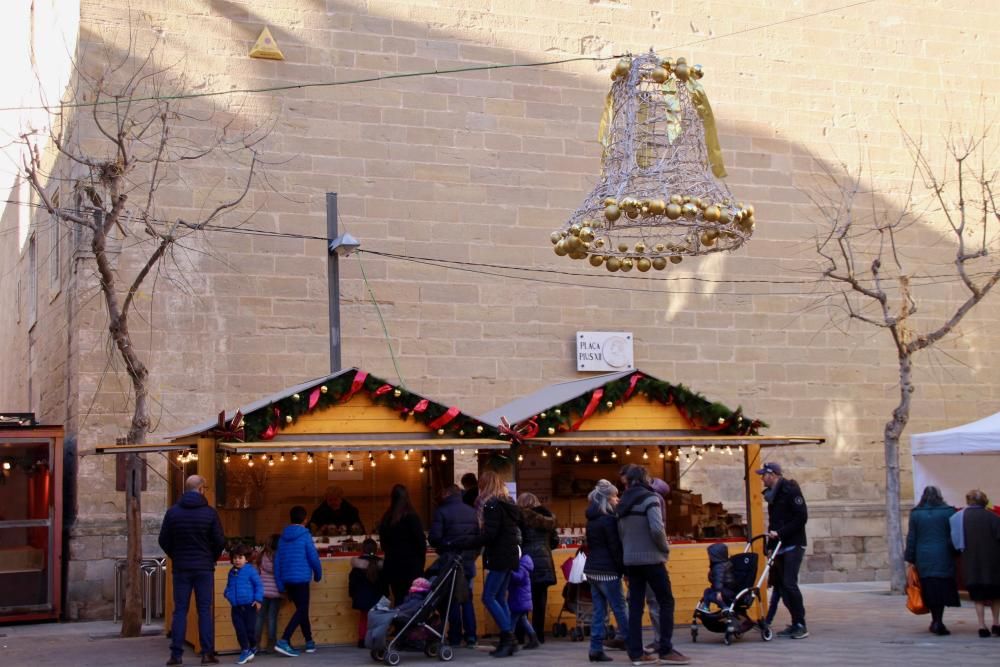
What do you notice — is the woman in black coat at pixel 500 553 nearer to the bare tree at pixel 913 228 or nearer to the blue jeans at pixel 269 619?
the blue jeans at pixel 269 619

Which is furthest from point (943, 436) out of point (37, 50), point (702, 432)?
point (37, 50)

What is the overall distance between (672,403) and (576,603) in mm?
2356

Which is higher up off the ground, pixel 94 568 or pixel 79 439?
pixel 79 439

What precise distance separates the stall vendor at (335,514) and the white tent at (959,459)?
6.87 metres

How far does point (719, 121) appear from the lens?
19.3 metres

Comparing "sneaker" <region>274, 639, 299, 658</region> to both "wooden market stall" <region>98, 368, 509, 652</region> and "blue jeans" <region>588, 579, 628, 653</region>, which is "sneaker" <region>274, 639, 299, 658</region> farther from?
"blue jeans" <region>588, 579, 628, 653</region>

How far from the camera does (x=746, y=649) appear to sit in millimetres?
10961

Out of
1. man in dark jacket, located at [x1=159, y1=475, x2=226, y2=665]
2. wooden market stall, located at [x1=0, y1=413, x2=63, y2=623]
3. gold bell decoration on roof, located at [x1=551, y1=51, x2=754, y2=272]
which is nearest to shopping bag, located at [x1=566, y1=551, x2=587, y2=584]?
gold bell decoration on roof, located at [x1=551, y1=51, x2=754, y2=272]

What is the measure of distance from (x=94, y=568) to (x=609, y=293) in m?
8.03

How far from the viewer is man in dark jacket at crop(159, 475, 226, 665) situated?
10656 mm

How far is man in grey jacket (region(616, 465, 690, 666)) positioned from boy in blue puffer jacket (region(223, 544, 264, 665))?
10.9 feet

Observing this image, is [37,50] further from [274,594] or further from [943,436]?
[943,436]

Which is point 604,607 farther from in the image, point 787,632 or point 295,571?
point 295,571

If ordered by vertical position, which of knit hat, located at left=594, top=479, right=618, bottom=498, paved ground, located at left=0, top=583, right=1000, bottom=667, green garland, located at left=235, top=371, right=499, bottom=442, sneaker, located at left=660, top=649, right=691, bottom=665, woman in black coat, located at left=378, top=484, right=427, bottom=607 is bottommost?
paved ground, located at left=0, top=583, right=1000, bottom=667
